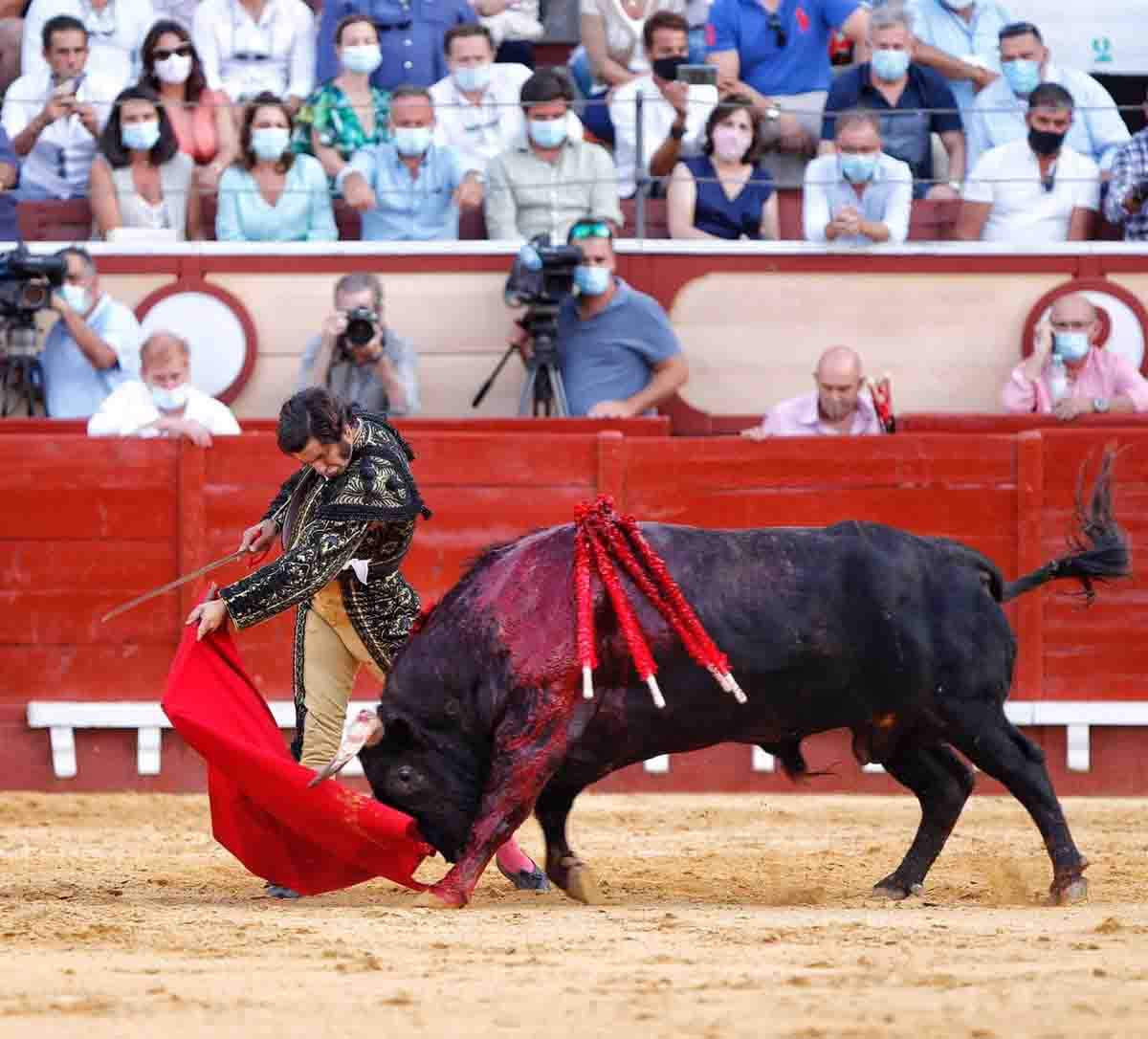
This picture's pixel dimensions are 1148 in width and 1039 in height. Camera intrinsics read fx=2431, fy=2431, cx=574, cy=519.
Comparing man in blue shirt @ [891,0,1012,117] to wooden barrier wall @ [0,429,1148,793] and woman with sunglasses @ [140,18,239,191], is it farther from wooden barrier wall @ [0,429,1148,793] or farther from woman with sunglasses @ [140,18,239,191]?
woman with sunglasses @ [140,18,239,191]

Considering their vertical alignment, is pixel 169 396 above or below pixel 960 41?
below

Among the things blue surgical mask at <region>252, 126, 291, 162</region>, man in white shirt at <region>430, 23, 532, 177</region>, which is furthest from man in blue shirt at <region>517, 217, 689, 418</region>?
blue surgical mask at <region>252, 126, 291, 162</region>

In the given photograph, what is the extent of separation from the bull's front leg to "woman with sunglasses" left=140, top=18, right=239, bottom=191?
174 inches

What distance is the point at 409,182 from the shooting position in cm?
948

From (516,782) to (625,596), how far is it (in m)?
0.49

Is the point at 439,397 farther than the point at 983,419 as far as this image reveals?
Yes

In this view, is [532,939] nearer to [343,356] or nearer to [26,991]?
[26,991]

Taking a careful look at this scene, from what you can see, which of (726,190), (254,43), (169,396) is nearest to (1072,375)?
(726,190)

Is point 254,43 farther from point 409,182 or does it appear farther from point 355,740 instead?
point 355,740

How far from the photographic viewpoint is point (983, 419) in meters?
8.88

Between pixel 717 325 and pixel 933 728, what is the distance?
13.5 feet

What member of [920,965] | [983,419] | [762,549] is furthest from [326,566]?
[983,419]

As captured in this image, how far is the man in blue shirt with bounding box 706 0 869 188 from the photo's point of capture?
981 cm

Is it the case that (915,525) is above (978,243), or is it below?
below
